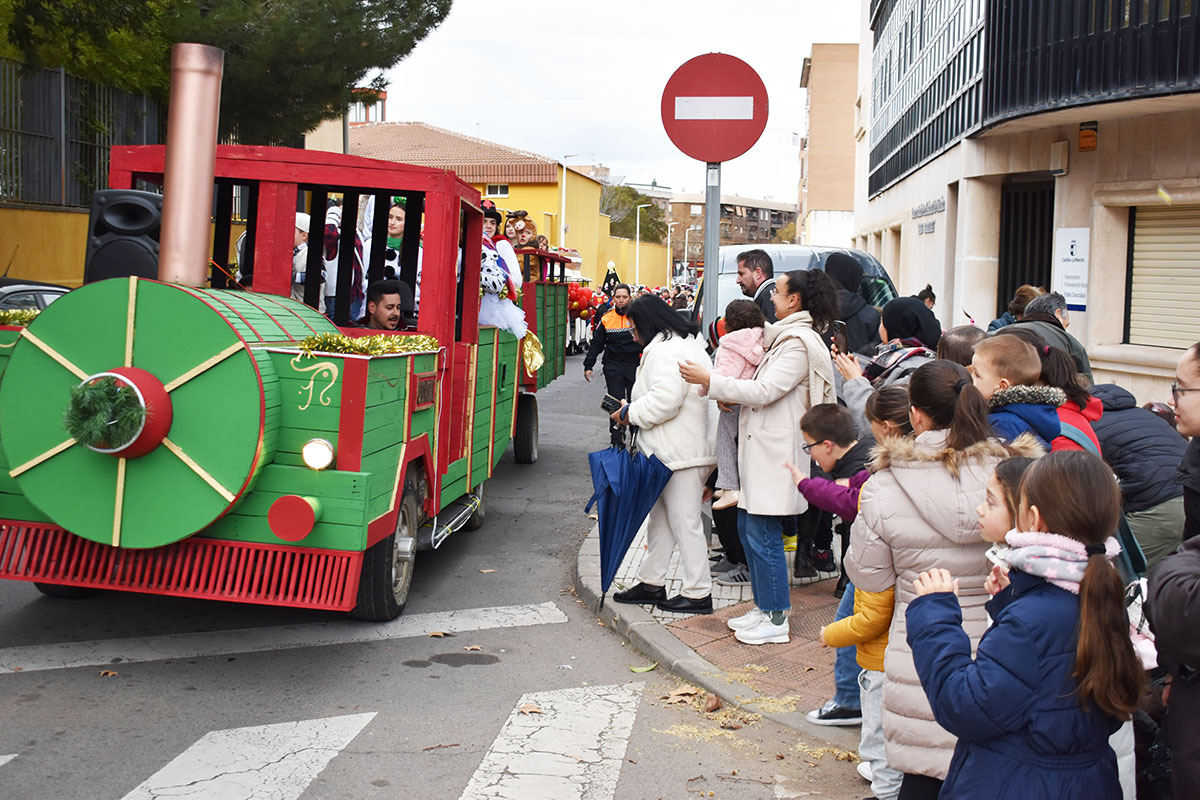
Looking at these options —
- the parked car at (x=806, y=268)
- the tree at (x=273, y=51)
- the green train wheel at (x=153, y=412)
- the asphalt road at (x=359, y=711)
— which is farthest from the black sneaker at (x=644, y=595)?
→ the tree at (x=273, y=51)

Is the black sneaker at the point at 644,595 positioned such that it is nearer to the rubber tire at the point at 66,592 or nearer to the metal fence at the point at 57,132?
the rubber tire at the point at 66,592

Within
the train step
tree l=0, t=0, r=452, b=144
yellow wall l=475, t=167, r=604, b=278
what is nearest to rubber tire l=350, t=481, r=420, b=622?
the train step

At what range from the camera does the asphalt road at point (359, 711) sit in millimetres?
4230

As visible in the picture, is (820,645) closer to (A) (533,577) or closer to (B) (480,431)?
(A) (533,577)

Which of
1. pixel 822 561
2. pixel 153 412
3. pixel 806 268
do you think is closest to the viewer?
pixel 153 412

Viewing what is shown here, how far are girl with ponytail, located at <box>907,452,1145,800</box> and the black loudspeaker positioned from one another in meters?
5.58

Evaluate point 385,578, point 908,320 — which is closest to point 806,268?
point 908,320

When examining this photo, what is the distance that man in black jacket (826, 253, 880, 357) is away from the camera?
837 centimetres

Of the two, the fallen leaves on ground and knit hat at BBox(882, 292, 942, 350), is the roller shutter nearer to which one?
knit hat at BBox(882, 292, 942, 350)

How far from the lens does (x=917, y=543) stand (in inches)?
136

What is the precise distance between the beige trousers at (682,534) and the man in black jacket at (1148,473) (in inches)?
89.0

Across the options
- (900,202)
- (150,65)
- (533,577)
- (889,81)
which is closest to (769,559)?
(533,577)

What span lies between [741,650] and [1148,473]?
7.17 feet

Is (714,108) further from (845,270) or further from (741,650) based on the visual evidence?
(741,650)
